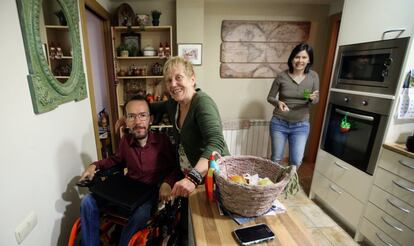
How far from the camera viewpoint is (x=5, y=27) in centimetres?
88

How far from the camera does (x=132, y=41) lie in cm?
253

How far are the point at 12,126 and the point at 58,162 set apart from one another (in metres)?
0.43

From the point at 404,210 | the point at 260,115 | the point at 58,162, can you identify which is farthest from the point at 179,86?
the point at 260,115

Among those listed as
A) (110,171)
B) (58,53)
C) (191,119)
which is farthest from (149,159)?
(58,53)

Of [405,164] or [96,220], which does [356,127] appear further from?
[96,220]

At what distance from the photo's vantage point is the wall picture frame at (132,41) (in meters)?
2.49

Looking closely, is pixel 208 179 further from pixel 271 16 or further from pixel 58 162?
pixel 271 16

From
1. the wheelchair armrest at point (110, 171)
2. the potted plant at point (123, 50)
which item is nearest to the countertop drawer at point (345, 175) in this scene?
the wheelchair armrest at point (110, 171)

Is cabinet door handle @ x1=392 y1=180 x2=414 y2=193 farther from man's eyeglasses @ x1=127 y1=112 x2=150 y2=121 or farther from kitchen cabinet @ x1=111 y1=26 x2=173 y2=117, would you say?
kitchen cabinet @ x1=111 y1=26 x2=173 y2=117

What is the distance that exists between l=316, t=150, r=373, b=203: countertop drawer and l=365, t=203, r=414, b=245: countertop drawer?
0.31ft

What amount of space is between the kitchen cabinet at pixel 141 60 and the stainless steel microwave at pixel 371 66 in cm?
183

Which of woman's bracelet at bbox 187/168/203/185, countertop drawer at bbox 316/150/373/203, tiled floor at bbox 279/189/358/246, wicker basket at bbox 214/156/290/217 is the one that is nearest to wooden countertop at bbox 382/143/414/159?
countertop drawer at bbox 316/150/373/203

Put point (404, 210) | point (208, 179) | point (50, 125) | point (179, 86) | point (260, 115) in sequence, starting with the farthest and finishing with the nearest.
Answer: point (260, 115) → point (404, 210) → point (50, 125) → point (179, 86) → point (208, 179)

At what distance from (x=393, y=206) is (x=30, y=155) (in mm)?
2231
